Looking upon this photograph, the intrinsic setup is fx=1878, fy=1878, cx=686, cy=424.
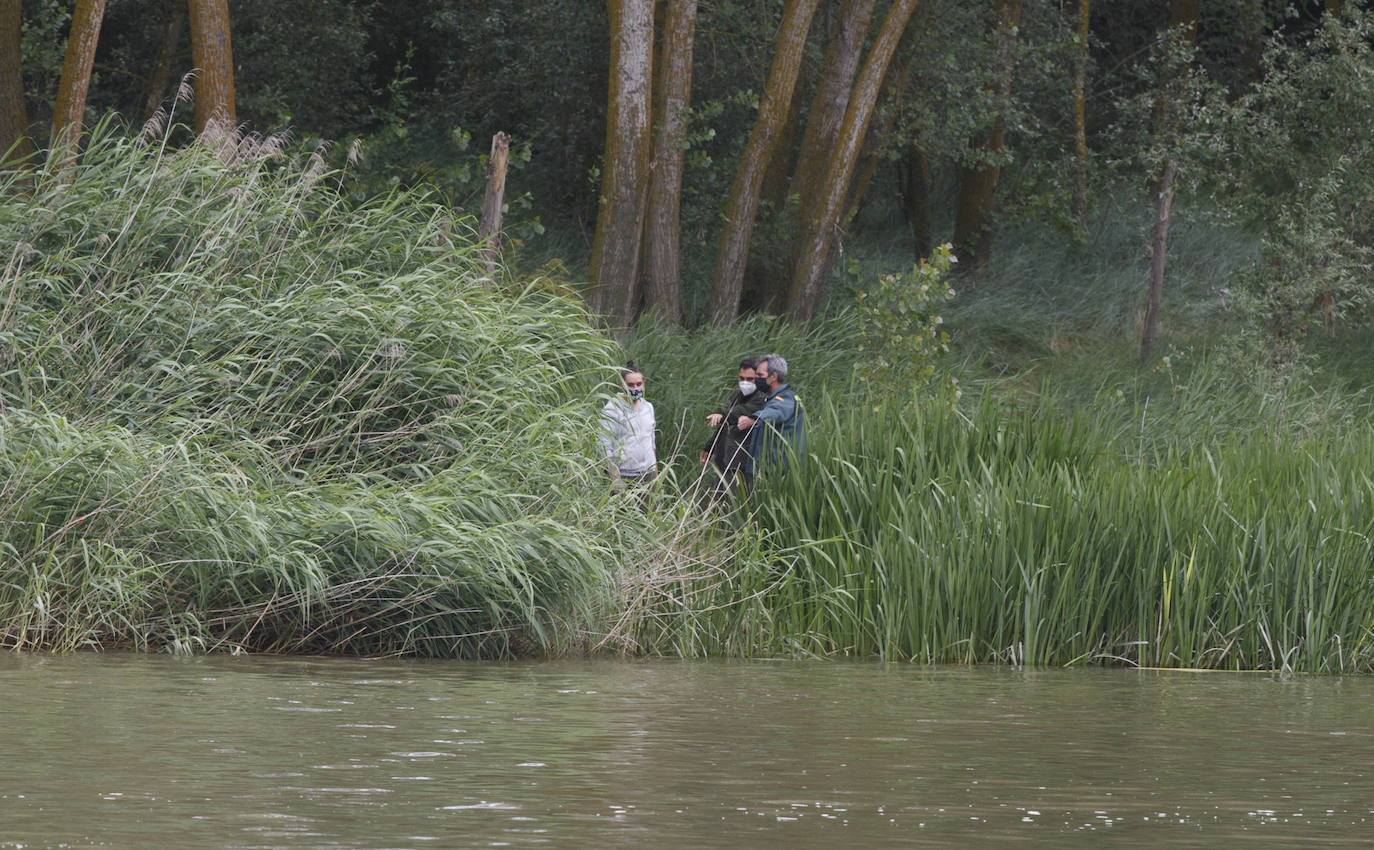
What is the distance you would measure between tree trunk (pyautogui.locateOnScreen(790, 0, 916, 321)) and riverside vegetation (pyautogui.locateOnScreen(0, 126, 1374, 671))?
5.85 metres

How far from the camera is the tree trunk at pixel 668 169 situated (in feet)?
54.6

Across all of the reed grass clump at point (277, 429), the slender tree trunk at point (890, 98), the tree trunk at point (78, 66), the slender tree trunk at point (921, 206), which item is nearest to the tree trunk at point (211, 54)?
Answer: the tree trunk at point (78, 66)

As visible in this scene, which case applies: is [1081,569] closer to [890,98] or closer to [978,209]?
[890,98]

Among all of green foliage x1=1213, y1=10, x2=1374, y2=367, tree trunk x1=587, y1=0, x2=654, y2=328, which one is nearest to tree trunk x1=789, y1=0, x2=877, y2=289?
tree trunk x1=587, y1=0, x2=654, y2=328

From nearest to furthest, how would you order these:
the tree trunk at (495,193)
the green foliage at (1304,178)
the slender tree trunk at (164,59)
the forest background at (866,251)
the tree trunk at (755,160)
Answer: the forest background at (866,251) → the tree trunk at (495,193) → the tree trunk at (755,160) → the green foliage at (1304,178) → the slender tree trunk at (164,59)

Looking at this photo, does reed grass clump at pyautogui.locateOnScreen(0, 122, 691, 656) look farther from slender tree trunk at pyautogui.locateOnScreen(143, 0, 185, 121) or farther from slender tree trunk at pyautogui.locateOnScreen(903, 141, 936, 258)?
slender tree trunk at pyautogui.locateOnScreen(903, 141, 936, 258)

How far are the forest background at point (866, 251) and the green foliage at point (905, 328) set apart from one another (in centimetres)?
5

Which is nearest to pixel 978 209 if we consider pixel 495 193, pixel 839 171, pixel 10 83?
pixel 839 171

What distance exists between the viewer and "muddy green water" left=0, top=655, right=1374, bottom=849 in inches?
193

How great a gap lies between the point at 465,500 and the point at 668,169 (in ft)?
24.4

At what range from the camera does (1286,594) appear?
33.0 feet

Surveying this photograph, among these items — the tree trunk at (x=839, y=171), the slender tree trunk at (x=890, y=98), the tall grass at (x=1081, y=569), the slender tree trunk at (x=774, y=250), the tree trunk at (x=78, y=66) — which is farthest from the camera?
the slender tree trunk at (x=890, y=98)

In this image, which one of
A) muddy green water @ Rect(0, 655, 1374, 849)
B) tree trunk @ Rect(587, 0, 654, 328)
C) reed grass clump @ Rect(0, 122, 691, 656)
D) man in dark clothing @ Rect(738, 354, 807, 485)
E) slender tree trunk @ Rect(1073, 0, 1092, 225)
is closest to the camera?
muddy green water @ Rect(0, 655, 1374, 849)

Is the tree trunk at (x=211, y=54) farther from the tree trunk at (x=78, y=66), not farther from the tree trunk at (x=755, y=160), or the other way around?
the tree trunk at (x=755, y=160)
